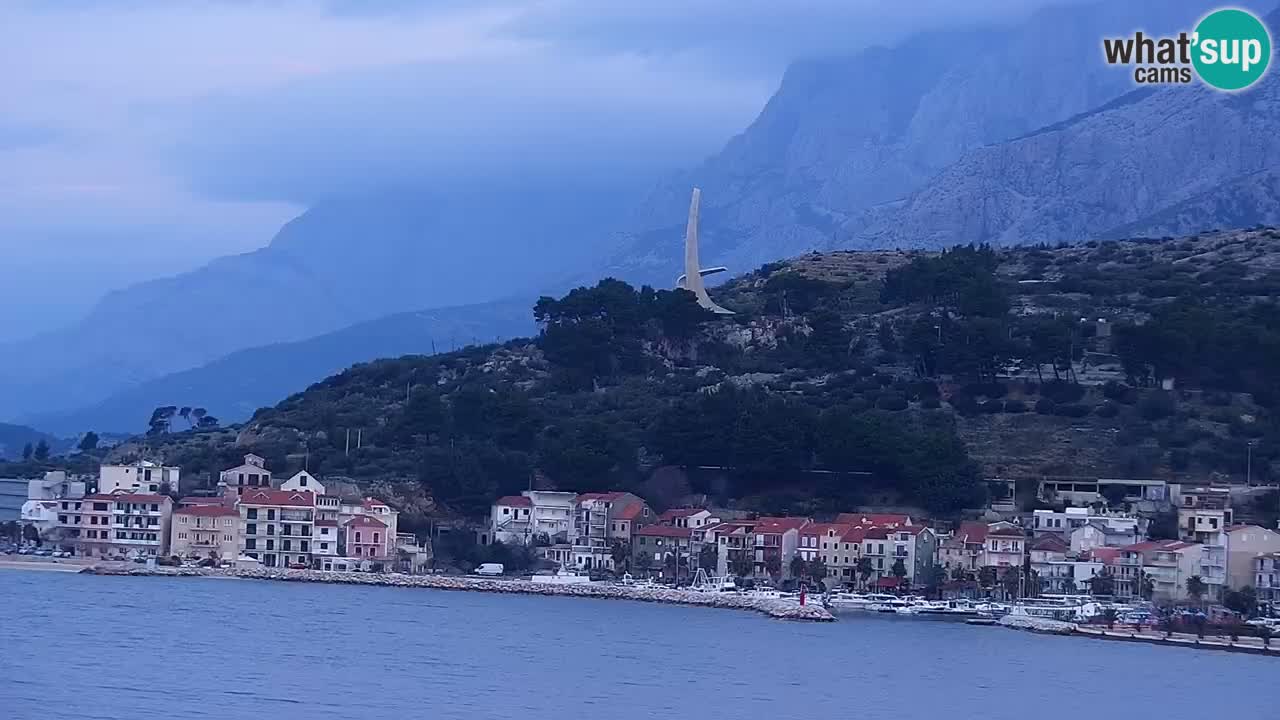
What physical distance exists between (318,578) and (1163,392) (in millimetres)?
25629

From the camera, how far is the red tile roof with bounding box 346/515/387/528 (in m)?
63.5

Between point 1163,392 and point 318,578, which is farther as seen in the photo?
point 1163,392

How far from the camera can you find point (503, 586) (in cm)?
5988

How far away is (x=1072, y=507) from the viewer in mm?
63469

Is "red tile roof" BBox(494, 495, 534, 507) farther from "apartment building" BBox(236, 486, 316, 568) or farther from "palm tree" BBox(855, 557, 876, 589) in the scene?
"palm tree" BBox(855, 557, 876, 589)

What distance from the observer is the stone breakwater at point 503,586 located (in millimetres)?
57875

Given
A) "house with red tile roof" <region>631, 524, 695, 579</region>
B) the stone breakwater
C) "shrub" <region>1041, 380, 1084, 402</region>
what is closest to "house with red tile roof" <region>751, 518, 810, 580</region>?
"house with red tile roof" <region>631, 524, 695, 579</region>

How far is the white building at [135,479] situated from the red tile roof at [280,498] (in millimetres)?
4490

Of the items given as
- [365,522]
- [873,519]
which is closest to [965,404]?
[873,519]

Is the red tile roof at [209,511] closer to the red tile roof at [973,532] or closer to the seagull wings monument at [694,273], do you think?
the red tile roof at [973,532]

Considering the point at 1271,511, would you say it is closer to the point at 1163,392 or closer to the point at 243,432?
the point at 1163,392

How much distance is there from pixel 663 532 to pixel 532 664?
22.3 meters

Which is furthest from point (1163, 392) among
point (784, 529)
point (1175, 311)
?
point (784, 529)

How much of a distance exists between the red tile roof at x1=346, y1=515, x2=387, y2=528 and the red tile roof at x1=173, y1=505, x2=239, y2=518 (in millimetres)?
3078
